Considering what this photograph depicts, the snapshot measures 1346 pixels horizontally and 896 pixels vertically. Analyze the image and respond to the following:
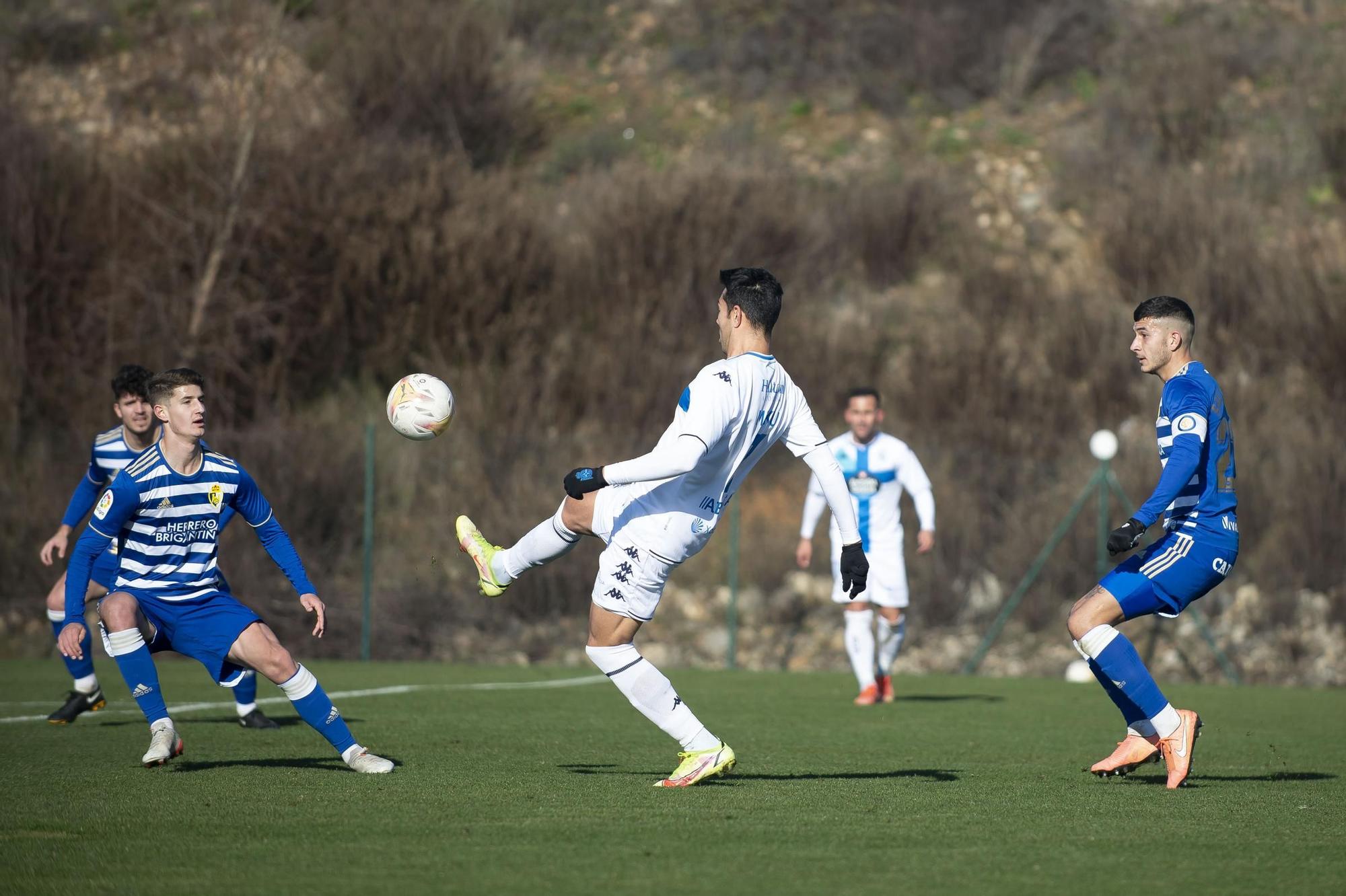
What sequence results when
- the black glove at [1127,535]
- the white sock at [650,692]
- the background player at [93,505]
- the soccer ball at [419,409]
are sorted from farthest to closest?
the background player at [93,505]
the soccer ball at [419,409]
the white sock at [650,692]
the black glove at [1127,535]

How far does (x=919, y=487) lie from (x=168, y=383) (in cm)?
614

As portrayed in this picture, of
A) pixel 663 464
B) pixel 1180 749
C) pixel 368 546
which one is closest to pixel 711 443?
pixel 663 464

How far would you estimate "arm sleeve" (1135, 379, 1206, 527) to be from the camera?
5.96 metres

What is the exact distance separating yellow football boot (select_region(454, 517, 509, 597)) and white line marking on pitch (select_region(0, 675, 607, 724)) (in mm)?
3712

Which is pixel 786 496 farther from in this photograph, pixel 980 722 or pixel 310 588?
pixel 310 588

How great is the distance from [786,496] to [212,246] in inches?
348

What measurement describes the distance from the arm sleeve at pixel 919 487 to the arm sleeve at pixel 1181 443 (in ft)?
15.9

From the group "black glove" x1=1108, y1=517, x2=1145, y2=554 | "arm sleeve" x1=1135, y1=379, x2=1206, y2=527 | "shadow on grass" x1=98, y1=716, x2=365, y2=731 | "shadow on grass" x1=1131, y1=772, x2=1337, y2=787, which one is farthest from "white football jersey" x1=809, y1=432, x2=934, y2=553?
"black glove" x1=1108, y1=517, x2=1145, y2=554

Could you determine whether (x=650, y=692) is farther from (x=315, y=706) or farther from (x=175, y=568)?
(x=175, y=568)

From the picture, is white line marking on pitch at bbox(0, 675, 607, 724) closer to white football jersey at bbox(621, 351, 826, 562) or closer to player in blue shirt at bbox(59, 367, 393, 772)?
player in blue shirt at bbox(59, 367, 393, 772)

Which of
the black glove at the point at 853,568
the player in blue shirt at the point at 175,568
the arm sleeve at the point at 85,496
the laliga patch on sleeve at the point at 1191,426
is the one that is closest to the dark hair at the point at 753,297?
the black glove at the point at 853,568

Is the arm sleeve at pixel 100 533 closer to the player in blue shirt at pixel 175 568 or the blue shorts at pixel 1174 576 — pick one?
the player in blue shirt at pixel 175 568

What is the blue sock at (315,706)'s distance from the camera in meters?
6.43

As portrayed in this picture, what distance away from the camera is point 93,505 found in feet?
29.5
